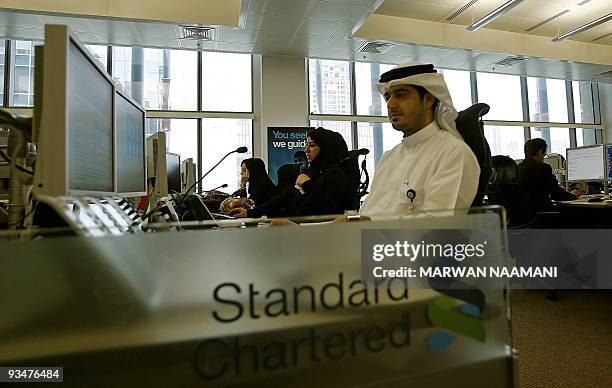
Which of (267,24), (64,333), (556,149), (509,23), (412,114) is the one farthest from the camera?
(556,149)

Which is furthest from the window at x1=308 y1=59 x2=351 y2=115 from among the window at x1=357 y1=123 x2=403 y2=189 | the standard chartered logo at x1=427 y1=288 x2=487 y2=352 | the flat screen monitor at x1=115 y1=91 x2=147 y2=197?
the standard chartered logo at x1=427 y1=288 x2=487 y2=352

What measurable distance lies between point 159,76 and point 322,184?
16.5ft

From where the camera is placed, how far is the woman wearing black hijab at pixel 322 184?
99.7 inches

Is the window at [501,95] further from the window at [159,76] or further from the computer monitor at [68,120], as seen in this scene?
the computer monitor at [68,120]

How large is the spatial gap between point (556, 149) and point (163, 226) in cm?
1013

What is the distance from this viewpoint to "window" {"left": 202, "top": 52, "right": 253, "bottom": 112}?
6.67 m

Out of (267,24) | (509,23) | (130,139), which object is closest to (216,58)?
(267,24)

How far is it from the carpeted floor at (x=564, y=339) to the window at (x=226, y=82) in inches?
212

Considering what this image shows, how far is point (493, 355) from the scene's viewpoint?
705 mm

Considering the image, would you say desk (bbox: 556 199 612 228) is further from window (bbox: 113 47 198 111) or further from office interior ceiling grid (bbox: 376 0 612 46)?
window (bbox: 113 47 198 111)

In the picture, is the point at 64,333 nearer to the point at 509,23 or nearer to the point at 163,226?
the point at 163,226

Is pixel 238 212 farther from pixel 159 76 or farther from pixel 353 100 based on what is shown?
pixel 353 100

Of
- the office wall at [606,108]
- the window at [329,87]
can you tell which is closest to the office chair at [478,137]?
the window at [329,87]

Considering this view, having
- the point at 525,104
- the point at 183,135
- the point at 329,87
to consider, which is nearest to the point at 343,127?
the point at 329,87
